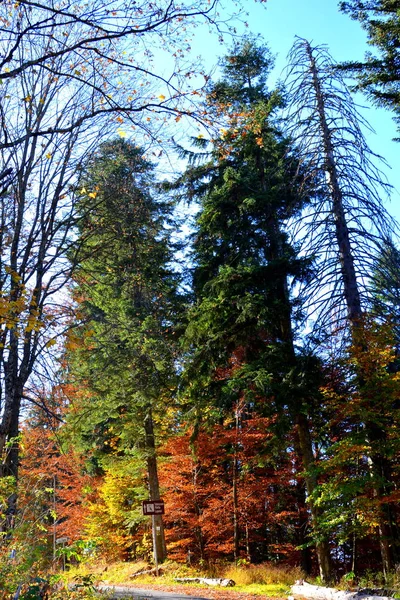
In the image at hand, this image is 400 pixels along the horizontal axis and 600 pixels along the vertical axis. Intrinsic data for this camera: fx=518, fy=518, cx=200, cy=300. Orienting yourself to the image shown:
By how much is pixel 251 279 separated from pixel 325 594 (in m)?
7.44

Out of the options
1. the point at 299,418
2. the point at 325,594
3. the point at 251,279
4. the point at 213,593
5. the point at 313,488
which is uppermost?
the point at 251,279

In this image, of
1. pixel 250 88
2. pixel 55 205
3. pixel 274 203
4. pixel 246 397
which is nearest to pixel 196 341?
pixel 246 397

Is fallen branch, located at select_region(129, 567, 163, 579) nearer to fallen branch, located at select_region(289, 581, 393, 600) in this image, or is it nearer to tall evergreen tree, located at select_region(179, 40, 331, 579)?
tall evergreen tree, located at select_region(179, 40, 331, 579)

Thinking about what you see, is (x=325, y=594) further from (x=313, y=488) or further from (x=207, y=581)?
(x=207, y=581)

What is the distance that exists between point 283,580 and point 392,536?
3269 millimetres

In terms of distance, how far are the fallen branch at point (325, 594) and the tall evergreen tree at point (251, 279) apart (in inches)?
62.8

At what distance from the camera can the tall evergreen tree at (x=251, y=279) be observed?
12531 mm

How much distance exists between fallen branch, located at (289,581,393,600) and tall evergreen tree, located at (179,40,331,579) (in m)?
1.60

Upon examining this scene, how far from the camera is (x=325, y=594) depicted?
9391 millimetres

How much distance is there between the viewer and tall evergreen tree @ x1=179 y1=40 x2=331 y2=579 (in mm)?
12531

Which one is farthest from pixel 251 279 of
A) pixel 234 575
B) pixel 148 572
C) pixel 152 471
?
pixel 148 572

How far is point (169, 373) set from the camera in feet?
56.6

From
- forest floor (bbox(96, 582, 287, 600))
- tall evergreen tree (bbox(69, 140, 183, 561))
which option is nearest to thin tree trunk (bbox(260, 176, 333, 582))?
forest floor (bbox(96, 582, 287, 600))

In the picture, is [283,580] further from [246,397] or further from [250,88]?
[250,88]
